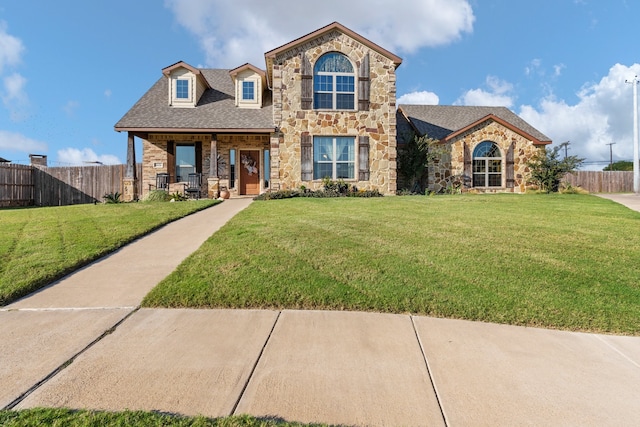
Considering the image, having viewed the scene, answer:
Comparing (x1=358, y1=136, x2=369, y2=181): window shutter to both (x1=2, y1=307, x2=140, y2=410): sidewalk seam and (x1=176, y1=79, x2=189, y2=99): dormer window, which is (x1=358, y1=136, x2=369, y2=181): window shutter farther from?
(x1=2, y1=307, x2=140, y2=410): sidewalk seam

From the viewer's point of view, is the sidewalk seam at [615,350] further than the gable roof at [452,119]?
No

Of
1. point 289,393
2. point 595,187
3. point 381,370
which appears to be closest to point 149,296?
point 289,393

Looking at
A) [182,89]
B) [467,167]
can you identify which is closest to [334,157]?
[467,167]

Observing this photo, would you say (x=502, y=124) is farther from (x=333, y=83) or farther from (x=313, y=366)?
(x=313, y=366)

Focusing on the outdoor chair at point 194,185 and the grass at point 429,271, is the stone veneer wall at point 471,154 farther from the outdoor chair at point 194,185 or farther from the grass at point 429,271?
the outdoor chair at point 194,185

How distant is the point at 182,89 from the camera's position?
17156 millimetres

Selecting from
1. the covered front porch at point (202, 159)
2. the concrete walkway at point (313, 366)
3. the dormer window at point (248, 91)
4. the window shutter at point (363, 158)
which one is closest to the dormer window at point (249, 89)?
the dormer window at point (248, 91)

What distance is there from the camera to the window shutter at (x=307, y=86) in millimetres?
15562

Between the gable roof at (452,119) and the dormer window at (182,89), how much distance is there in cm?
1184

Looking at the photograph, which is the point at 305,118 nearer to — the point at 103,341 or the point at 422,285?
the point at 422,285

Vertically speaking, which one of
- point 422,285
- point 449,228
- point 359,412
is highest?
point 449,228

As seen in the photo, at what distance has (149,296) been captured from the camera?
4.24m

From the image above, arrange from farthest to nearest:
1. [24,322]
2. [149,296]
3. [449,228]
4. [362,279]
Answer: [449,228]
[362,279]
[149,296]
[24,322]

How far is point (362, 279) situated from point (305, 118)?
12157 millimetres
